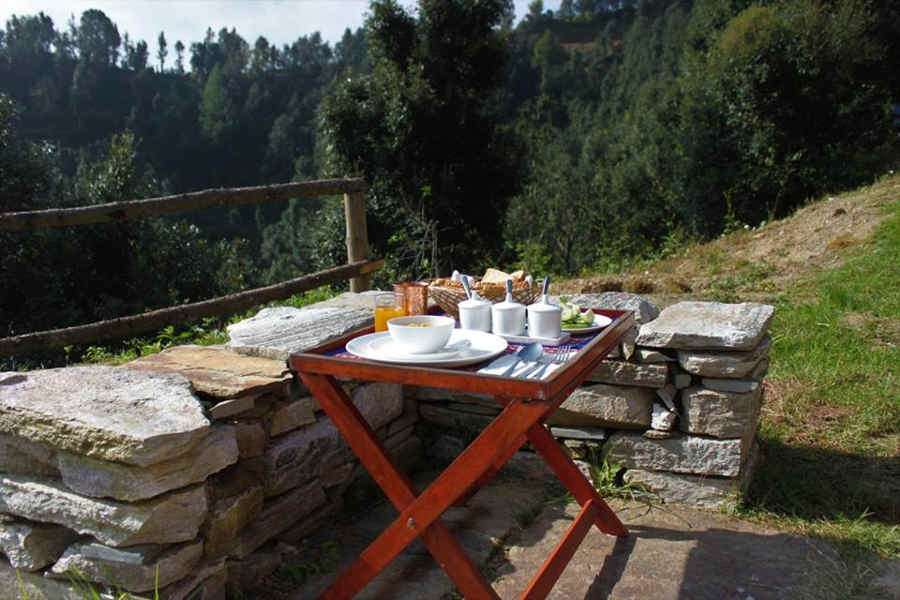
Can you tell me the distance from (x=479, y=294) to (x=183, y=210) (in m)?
2.07

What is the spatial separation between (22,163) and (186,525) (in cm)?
1032

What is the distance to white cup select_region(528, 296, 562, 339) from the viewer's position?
Answer: 1894 millimetres

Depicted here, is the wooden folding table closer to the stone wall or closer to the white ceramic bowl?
the white ceramic bowl

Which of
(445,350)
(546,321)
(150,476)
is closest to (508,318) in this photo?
(546,321)

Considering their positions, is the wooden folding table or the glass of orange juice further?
the glass of orange juice

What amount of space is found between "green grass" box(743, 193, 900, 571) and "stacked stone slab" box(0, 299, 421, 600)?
167 centimetres

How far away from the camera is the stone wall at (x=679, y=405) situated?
251 cm

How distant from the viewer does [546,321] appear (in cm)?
190

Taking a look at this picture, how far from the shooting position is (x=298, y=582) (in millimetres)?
2182

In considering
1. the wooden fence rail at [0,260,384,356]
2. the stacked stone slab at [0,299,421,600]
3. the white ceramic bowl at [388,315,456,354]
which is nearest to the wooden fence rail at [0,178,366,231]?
the wooden fence rail at [0,260,384,356]

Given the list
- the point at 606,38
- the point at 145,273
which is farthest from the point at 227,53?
the point at 145,273

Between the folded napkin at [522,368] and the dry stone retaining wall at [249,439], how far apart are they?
29.0 inches

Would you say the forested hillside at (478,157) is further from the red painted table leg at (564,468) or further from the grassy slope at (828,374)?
the red painted table leg at (564,468)

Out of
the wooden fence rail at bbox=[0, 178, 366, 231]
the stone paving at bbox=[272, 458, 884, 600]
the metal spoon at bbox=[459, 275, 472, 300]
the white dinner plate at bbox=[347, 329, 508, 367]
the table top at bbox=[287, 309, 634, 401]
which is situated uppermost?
the wooden fence rail at bbox=[0, 178, 366, 231]
